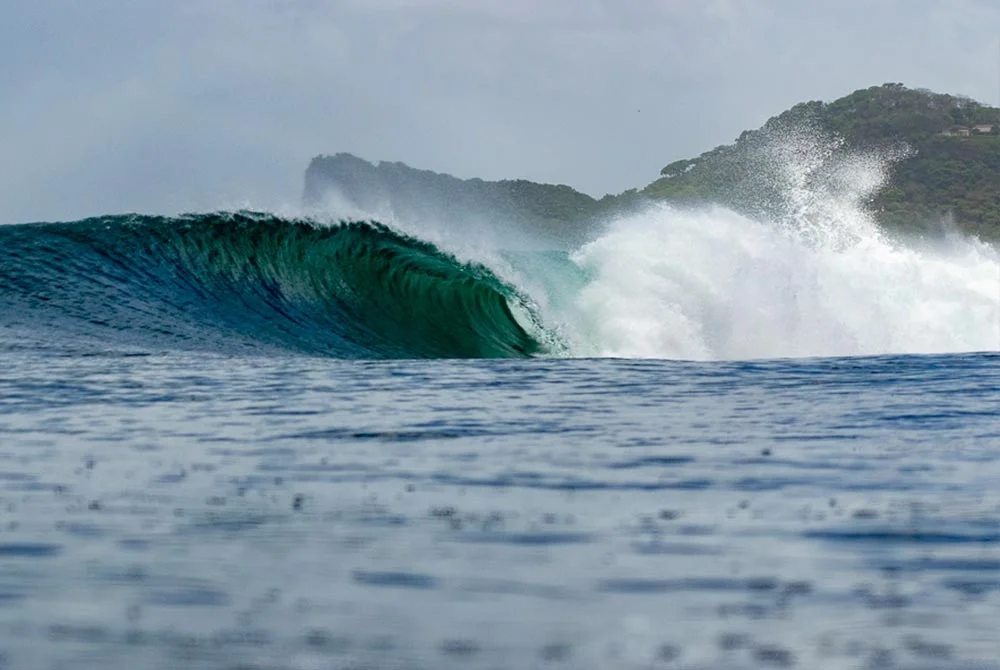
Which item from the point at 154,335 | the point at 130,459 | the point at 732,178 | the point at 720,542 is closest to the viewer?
the point at 720,542

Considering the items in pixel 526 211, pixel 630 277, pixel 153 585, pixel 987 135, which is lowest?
pixel 153 585

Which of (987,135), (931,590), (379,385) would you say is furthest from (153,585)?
(987,135)

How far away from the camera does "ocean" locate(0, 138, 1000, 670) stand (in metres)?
3.29

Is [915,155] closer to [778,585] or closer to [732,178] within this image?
[732,178]

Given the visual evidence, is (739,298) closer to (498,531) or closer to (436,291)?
(436,291)

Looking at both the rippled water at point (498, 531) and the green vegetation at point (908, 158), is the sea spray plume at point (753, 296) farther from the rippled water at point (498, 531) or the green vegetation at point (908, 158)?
the green vegetation at point (908, 158)

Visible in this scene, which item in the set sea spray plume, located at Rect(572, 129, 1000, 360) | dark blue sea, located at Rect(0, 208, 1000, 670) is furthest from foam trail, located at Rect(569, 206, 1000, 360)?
dark blue sea, located at Rect(0, 208, 1000, 670)

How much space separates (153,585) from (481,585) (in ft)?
2.87

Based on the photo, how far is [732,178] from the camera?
251 feet

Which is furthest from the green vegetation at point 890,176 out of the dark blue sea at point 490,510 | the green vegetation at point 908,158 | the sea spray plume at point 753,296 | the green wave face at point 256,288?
the dark blue sea at point 490,510

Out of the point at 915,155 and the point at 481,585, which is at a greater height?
the point at 915,155

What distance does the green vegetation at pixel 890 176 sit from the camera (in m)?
75.2

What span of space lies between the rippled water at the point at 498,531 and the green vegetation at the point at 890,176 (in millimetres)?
49844

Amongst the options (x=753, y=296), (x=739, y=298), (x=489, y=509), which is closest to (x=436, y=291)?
(x=739, y=298)
